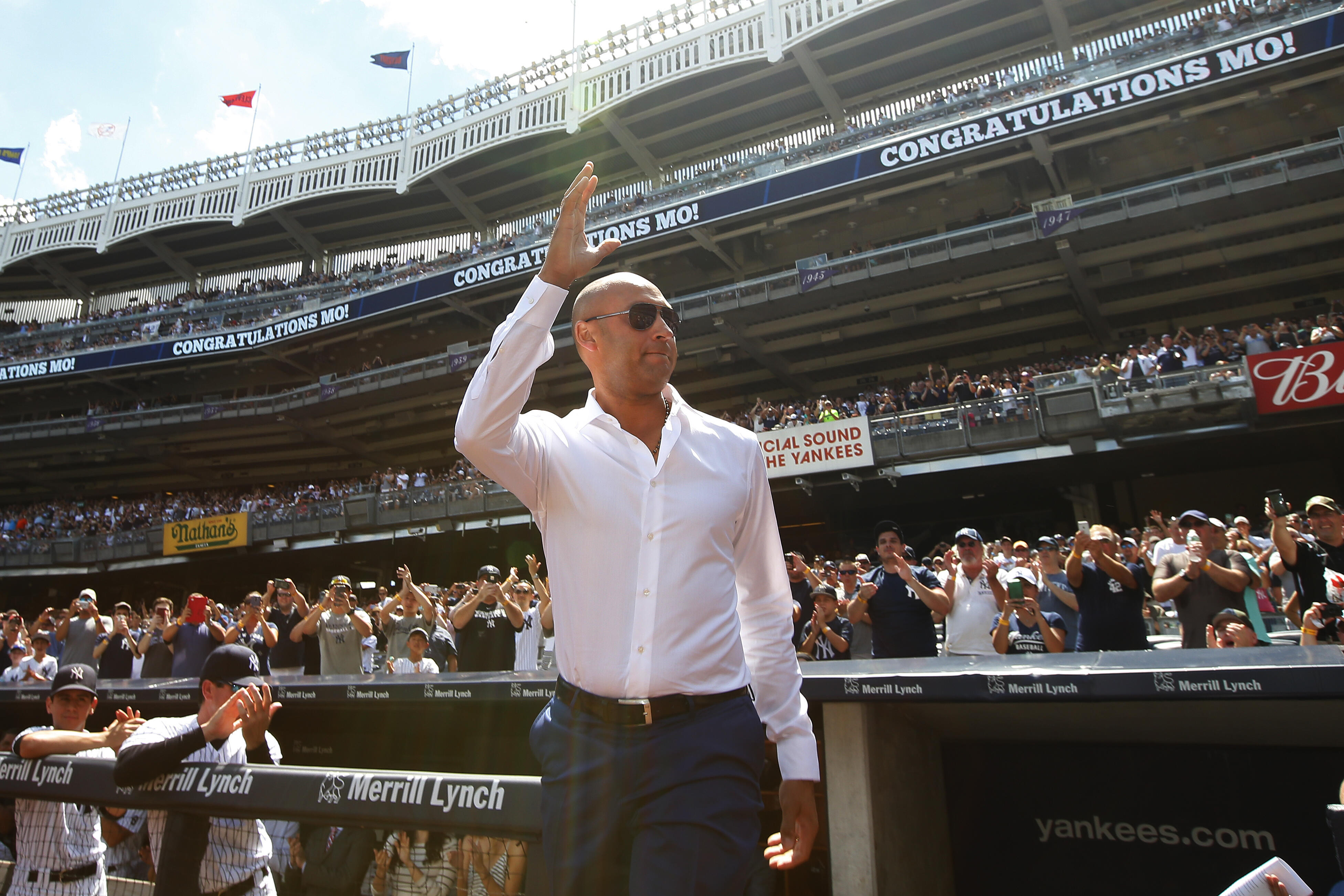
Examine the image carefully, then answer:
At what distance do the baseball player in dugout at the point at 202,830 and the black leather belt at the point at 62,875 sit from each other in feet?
1.56

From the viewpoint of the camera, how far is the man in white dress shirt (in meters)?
1.63

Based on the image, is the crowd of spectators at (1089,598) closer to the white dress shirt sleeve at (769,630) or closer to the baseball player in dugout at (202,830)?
the white dress shirt sleeve at (769,630)

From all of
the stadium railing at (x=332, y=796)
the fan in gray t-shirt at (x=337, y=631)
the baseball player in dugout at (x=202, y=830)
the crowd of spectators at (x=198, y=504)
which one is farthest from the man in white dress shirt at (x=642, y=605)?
the crowd of spectators at (x=198, y=504)

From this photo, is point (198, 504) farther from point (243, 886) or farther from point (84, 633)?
point (243, 886)

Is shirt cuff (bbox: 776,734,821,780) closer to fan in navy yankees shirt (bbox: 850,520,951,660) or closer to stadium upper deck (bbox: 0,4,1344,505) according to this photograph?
fan in navy yankees shirt (bbox: 850,520,951,660)

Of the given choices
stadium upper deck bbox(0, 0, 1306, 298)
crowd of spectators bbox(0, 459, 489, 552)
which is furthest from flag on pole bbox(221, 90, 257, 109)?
crowd of spectators bbox(0, 459, 489, 552)

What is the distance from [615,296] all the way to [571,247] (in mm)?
175

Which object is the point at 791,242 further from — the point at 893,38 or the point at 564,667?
the point at 564,667

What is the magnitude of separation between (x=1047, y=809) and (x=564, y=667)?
3525mm

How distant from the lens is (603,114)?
30266mm

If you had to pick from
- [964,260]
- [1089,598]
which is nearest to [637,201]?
[964,260]

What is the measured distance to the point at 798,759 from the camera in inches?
74.0

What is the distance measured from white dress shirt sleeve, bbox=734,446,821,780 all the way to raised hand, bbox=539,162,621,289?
2.21ft

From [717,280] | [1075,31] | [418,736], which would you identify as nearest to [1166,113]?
[1075,31]
